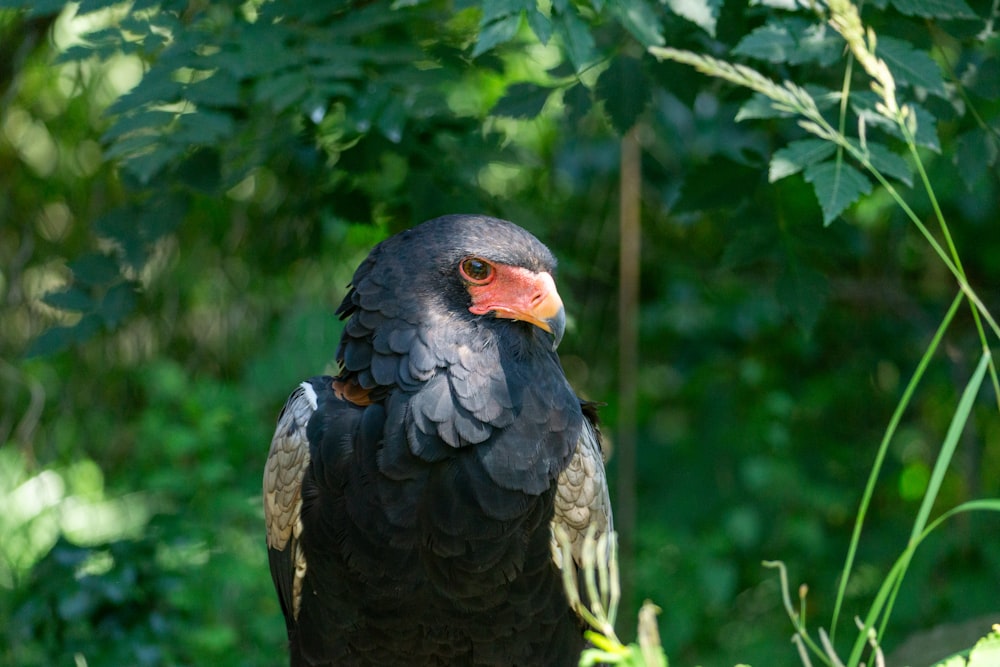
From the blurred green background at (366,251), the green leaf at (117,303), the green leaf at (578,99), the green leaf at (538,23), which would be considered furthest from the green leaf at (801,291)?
the green leaf at (117,303)

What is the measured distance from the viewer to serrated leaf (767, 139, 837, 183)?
2.29 m

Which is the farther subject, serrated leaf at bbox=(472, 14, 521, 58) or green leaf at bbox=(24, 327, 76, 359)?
green leaf at bbox=(24, 327, 76, 359)

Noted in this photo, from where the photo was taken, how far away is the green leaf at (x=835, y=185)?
7.23 feet

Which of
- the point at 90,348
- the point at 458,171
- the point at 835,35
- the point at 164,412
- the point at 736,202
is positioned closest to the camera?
the point at 835,35

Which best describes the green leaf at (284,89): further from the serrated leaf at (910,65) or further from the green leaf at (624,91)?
the serrated leaf at (910,65)

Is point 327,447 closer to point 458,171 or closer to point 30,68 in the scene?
point 458,171

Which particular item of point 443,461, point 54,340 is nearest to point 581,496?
point 443,461

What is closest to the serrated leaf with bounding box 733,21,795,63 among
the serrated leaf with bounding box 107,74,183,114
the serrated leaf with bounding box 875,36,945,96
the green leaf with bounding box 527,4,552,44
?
the serrated leaf with bounding box 875,36,945,96

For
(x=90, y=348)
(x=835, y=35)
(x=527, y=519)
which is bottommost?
(x=90, y=348)

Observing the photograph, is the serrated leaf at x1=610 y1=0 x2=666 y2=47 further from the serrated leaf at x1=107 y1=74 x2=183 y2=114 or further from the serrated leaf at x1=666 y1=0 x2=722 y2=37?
the serrated leaf at x1=107 y1=74 x2=183 y2=114

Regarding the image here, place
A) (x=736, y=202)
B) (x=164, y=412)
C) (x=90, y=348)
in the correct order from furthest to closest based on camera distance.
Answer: (x=90, y=348) → (x=164, y=412) → (x=736, y=202)

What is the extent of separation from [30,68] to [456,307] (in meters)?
3.50

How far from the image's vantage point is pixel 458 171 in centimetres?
339

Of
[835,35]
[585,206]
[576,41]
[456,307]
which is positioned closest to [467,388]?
[456,307]
